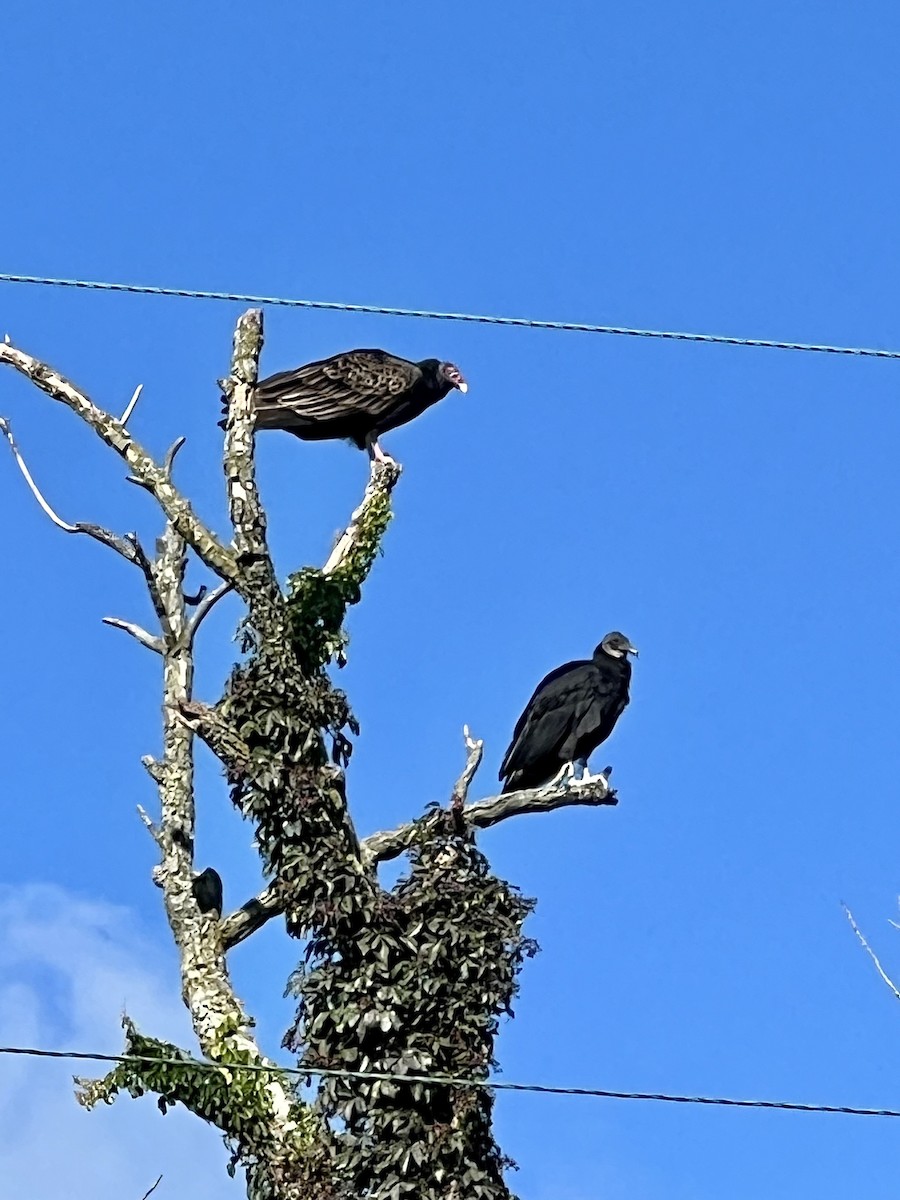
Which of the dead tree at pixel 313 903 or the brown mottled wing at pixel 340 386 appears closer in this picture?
the dead tree at pixel 313 903

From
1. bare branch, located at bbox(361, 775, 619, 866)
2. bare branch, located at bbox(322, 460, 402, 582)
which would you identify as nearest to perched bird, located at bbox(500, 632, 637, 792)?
bare branch, located at bbox(361, 775, 619, 866)

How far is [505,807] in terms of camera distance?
9344 millimetres

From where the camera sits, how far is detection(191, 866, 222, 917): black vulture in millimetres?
9195

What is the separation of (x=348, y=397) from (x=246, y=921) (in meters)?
2.35

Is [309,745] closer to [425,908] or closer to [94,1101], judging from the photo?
[425,908]

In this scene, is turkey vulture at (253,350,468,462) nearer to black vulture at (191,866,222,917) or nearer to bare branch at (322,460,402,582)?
bare branch at (322,460,402,582)

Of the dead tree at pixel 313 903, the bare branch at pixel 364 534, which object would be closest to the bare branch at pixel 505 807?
the dead tree at pixel 313 903

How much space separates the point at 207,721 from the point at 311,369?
1.73 m

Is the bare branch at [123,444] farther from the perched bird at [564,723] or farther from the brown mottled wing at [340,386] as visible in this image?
the perched bird at [564,723]

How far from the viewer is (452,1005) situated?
8.62 m

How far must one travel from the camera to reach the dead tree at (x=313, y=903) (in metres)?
8.47

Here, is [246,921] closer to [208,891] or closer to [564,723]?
[208,891]

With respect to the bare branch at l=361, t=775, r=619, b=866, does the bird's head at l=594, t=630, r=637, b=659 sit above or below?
above

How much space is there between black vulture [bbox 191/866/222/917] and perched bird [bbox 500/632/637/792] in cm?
142
